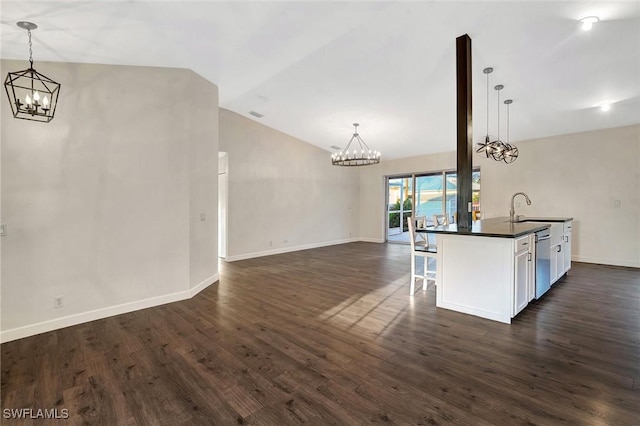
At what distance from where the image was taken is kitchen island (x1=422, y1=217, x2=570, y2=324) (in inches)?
118

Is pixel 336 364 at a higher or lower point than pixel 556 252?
lower

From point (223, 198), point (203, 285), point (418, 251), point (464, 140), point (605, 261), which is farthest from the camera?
point (223, 198)

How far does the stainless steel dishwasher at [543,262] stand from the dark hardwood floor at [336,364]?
186 millimetres

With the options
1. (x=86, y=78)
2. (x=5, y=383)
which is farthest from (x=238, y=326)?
(x=86, y=78)

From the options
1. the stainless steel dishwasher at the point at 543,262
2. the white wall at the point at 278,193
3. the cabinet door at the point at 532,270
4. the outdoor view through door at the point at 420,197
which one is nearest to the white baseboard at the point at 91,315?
the white wall at the point at 278,193

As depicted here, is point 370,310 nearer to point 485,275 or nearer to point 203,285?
point 485,275

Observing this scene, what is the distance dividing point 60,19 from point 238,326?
10.6ft

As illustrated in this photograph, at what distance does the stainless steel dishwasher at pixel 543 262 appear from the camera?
3.64 m

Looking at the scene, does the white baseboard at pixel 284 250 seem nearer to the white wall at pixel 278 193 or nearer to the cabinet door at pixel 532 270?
the white wall at pixel 278 193

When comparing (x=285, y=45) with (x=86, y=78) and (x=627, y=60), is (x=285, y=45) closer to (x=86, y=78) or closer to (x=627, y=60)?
(x=86, y=78)

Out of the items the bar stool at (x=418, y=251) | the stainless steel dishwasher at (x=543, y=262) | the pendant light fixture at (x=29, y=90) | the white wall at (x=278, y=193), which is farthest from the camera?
the white wall at (x=278, y=193)

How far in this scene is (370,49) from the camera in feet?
12.8

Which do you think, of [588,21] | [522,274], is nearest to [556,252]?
[522,274]

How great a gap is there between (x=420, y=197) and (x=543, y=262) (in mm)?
5453
